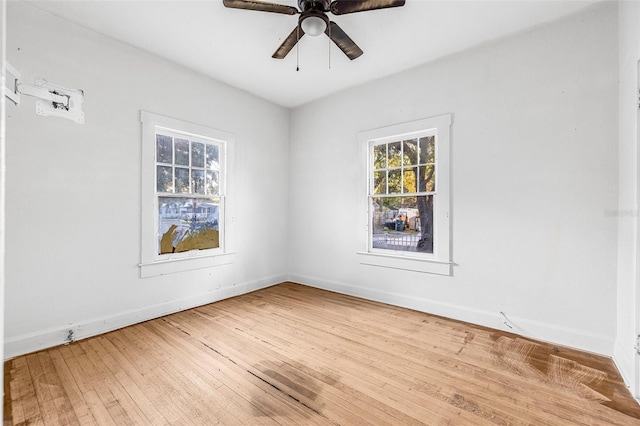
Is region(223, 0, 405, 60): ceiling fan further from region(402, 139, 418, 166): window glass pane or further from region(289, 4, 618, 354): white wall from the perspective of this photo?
region(402, 139, 418, 166): window glass pane

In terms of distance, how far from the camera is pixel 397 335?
2865 mm

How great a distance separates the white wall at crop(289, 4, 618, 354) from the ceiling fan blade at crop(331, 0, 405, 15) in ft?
4.98

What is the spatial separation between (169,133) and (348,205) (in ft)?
7.89

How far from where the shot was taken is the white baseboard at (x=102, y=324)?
2.46 metres

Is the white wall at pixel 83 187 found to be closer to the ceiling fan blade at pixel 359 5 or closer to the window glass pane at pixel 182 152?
the window glass pane at pixel 182 152

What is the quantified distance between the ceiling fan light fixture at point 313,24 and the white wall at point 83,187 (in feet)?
6.41

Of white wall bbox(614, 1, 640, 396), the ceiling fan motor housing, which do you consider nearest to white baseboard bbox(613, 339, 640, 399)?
white wall bbox(614, 1, 640, 396)

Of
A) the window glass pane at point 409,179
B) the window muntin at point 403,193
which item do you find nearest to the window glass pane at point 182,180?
the window muntin at point 403,193

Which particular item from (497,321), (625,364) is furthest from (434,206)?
(625,364)

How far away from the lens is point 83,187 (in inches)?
110

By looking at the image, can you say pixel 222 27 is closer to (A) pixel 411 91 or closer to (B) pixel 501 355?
(A) pixel 411 91

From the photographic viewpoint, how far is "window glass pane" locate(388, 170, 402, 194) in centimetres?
377

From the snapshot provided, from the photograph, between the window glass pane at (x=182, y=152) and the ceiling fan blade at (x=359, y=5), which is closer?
the ceiling fan blade at (x=359, y=5)

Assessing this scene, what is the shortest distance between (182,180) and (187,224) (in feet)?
1.76
